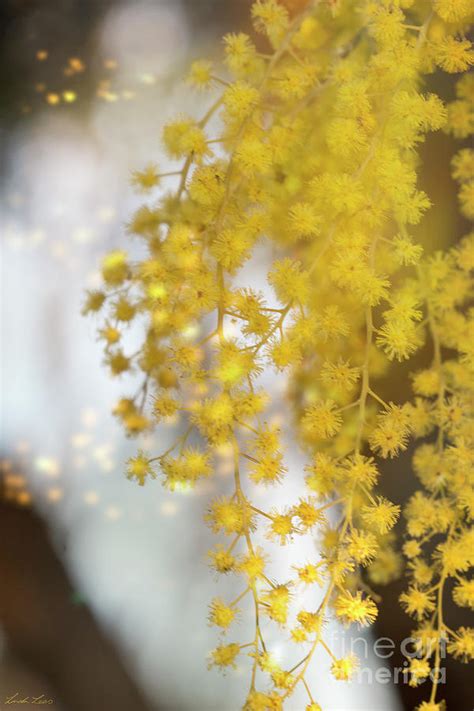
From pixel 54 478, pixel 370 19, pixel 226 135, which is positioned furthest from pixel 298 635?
pixel 370 19

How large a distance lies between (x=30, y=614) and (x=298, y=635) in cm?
34

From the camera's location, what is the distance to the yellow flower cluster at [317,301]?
546mm

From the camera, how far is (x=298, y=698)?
695mm

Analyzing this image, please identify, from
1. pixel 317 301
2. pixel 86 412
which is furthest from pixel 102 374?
pixel 317 301

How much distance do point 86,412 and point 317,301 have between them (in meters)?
0.29

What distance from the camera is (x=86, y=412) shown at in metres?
0.73

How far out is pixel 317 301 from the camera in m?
0.63

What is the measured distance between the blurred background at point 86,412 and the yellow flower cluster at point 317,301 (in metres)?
0.04
